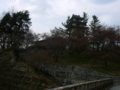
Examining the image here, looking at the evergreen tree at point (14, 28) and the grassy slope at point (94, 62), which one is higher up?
the evergreen tree at point (14, 28)

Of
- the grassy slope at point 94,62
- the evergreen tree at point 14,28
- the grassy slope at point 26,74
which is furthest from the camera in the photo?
the evergreen tree at point 14,28

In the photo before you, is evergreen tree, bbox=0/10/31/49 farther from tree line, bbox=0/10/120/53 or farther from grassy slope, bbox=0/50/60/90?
grassy slope, bbox=0/50/60/90

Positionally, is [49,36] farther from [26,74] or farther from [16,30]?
[26,74]

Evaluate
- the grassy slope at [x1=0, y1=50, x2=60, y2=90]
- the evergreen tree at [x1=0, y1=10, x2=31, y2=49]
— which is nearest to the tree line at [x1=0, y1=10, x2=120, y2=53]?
the evergreen tree at [x1=0, y1=10, x2=31, y2=49]

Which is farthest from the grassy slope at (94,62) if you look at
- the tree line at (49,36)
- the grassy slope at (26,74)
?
the grassy slope at (26,74)

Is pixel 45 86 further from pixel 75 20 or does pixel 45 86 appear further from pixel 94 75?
pixel 75 20

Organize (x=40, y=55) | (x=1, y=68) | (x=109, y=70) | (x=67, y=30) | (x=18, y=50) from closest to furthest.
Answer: (x=109, y=70)
(x=40, y=55)
(x=1, y=68)
(x=18, y=50)
(x=67, y=30)

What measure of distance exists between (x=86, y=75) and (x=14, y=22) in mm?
26118

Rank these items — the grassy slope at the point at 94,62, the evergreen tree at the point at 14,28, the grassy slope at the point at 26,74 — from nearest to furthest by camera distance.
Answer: the grassy slope at the point at 26,74 → the grassy slope at the point at 94,62 → the evergreen tree at the point at 14,28

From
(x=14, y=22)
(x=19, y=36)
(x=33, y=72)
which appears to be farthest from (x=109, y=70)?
(x=14, y=22)

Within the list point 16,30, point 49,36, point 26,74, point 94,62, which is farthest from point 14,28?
point 94,62

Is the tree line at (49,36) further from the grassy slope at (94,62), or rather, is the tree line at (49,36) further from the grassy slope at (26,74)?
the grassy slope at (26,74)

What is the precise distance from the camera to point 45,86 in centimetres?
2095

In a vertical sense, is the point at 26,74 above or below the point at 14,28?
below
